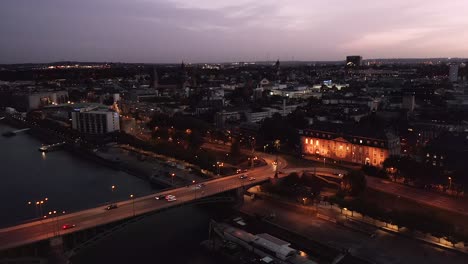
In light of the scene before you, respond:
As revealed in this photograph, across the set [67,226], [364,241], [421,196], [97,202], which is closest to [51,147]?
[97,202]

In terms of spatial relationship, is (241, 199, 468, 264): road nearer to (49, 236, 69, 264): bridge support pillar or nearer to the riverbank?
the riverbank

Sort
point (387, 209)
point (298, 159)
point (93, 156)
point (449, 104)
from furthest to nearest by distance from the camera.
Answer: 1. point (449, 104)
2. point (93, 156)
3. point (298, 159)
4. point (387, 209)

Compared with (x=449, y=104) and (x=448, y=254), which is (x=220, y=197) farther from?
(x=449, y=104)

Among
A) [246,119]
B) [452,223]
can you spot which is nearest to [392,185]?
[452,223]

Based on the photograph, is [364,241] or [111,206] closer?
[364,241]

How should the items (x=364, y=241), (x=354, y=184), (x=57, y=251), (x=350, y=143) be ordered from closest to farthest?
1. (x=57, y=251)
2. (x=364, y=241)
3. (x=354, y=184)
4. (x=350, y=143)

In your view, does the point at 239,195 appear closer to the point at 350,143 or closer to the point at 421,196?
the point at 421,196

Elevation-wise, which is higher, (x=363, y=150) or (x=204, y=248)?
(x=363, y=150)
